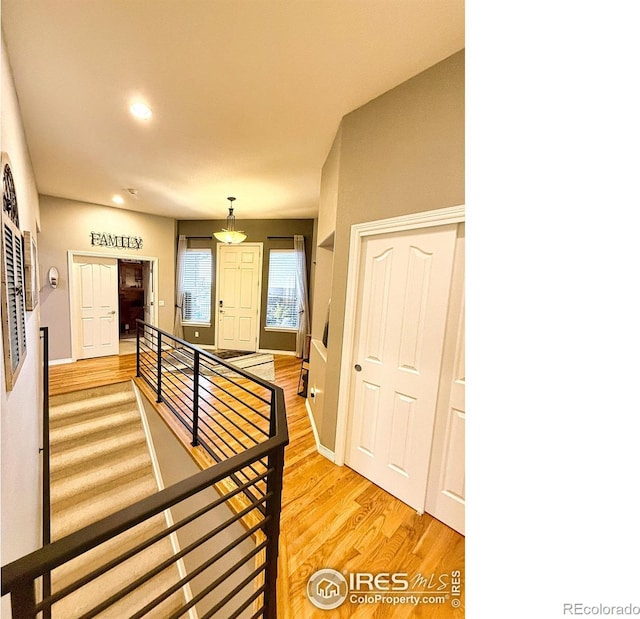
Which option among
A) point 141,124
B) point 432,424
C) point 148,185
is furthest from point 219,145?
point 432,424

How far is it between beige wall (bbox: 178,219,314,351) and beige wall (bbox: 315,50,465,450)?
3.17 metres

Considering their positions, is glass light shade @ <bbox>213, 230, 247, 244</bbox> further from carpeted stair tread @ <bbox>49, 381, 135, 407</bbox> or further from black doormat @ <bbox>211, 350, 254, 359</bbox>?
carpeted stair tread @ <bbox>49, 381, 135, 407</bbox>

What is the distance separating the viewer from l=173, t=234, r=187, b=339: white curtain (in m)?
5.57

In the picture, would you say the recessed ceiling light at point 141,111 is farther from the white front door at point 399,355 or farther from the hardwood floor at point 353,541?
the hardwood floor at point 353,541

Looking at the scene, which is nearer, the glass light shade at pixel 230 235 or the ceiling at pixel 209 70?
the ceiling at pixel 209 70

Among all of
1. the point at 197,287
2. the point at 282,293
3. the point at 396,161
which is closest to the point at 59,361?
the point at 197,287

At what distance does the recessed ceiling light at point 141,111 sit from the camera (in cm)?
204

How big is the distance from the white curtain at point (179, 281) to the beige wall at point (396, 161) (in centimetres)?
447

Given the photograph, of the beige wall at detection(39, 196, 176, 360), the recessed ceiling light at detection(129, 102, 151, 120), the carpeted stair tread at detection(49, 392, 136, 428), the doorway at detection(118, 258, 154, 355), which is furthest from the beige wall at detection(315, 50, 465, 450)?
the doorway at detection(118, 258, 154, 355)

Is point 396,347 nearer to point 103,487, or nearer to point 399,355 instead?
point 399,355

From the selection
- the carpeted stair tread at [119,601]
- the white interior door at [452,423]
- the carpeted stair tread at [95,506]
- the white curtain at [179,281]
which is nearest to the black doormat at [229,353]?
the white curtain at [179,281]
